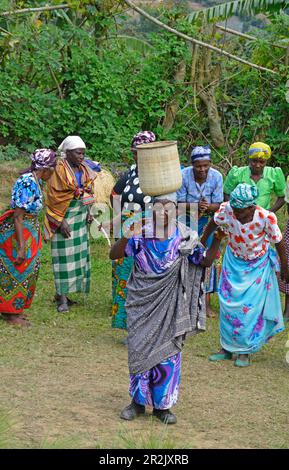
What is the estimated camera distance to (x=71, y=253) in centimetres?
918

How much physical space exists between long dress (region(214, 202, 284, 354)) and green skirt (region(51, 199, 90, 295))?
6.79ft

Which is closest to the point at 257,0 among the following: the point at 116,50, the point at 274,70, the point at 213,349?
the point at 274,70

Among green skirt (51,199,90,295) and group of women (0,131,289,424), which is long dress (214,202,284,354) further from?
green skirt (51,199,90,295)

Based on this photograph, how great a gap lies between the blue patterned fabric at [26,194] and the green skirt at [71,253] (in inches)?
39.7

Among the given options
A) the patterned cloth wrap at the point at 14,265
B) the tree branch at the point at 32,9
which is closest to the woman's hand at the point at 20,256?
the patterned cloth wrap at the point at 14,265

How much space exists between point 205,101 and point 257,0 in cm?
221

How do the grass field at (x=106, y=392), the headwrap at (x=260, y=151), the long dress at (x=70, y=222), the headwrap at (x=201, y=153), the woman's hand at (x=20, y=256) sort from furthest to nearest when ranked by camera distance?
the long dress at (x=70, y=222) → the headwrap at (x=260, y=151) → the headwrap at (x=201, y=153) → the woman's hand at (x=20, y=256) → the grass field at (x=106, y=392)

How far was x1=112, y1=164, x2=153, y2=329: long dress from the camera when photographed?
26.4 ft

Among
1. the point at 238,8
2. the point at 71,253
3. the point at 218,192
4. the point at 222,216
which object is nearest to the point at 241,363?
the point at 222,216

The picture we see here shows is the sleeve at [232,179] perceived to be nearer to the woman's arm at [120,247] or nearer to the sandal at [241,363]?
the sandal at [241,363]

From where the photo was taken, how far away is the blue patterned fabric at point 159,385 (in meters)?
5.93

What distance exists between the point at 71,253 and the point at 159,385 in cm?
344

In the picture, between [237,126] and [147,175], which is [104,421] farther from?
[237,126]

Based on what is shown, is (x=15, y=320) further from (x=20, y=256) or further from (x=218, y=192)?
(x=218, y=192)
